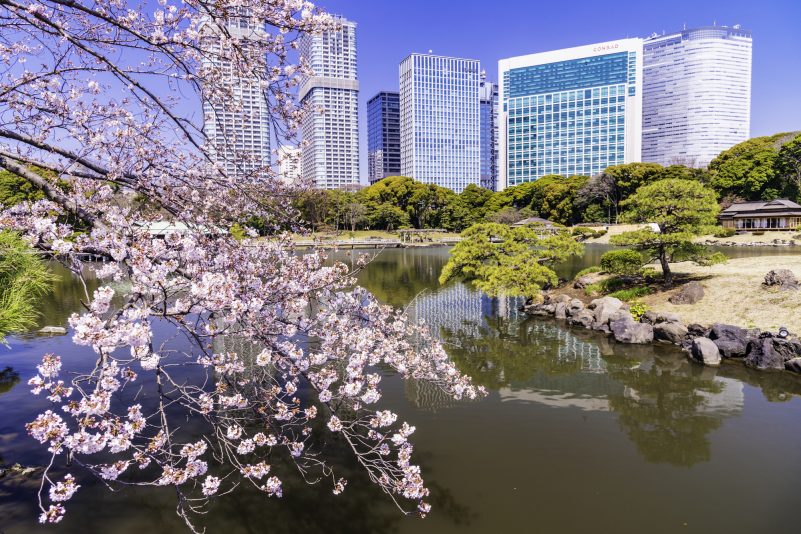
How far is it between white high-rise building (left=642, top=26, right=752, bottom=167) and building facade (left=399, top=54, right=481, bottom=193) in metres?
60.7

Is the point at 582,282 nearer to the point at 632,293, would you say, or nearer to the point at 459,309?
the point at 632,293

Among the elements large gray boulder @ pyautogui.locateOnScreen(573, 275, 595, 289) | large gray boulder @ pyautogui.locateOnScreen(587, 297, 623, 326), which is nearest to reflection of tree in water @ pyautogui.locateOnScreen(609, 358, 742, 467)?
large gray boulder @ pyautogui.locateOnScreen(587, 297, 623, 326)

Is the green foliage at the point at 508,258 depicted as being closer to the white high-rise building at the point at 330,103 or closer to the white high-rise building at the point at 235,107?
the white high-rise building at the point at 330,103

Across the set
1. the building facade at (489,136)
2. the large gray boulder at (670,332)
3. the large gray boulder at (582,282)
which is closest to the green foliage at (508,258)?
the large gray boulder at (582,282)

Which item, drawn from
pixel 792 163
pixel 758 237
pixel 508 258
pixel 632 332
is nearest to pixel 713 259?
pixel 632 332

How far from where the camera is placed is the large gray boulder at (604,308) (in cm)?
1505

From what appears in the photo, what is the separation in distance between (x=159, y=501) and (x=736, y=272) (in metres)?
20.2

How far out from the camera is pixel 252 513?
5.86m

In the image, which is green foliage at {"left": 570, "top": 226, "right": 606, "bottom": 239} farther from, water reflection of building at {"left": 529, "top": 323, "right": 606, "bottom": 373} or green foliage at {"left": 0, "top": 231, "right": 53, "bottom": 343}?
green foliage at {"left": 0, "top": 231, "right": 53, "bottom": 343}

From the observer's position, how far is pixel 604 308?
1548 centimetres

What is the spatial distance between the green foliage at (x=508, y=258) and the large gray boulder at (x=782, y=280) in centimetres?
655

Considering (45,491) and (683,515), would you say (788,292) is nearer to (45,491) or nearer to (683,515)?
(683,515)

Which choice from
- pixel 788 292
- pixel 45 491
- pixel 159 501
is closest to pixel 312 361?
pixel 159 501

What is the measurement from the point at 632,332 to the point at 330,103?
13847 mm
